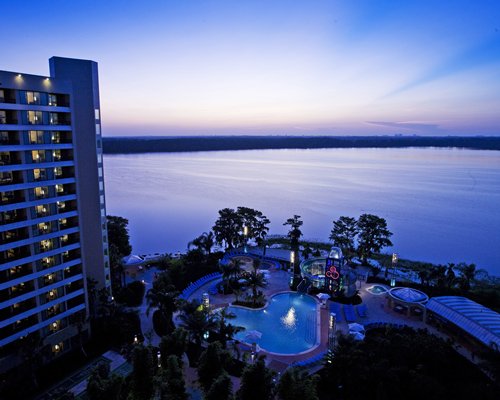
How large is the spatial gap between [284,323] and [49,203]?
2344 cm

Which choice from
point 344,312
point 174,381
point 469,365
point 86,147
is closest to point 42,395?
point 174,381

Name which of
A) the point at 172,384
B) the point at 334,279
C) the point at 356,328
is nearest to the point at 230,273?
the point at 334,279

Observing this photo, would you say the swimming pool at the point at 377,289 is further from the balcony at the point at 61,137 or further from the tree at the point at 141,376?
the balcony at the point at 61,137

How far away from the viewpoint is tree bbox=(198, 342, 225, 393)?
2000 cm

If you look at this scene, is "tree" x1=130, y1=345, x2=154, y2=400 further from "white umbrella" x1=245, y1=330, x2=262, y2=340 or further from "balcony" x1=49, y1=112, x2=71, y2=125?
"balcony" x1=49, y1=112, x2=71, y2=125

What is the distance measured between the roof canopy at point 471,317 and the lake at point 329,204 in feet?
110

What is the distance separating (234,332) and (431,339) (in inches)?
591

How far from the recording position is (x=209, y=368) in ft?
66.2

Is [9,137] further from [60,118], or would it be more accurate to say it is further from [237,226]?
[237,226]

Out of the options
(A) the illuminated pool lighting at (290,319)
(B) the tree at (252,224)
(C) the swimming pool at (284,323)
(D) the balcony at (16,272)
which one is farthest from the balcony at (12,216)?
(B) the tree at (252,224)

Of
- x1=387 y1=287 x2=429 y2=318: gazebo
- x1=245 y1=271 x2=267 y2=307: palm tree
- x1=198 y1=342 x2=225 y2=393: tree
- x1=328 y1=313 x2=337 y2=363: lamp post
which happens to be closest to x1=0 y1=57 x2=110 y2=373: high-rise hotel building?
x1=198 y1=342 x2=225 y2=393: tree

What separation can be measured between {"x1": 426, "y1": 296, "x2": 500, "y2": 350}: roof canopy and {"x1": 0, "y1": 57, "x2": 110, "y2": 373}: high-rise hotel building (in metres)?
31.5

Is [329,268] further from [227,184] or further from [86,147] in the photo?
[227,184]

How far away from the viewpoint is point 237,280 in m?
42.2
